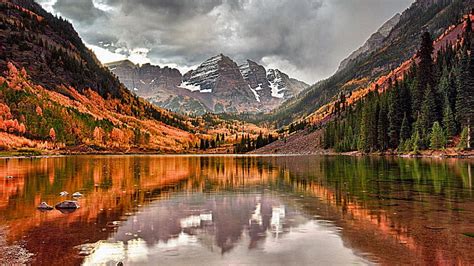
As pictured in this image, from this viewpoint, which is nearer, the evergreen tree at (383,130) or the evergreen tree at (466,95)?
the evergreen tree at (466,95)

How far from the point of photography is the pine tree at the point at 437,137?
122 meters

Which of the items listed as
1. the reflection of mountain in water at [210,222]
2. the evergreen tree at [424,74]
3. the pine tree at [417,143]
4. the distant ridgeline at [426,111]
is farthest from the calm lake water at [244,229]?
the evergreen tree at [424,74]

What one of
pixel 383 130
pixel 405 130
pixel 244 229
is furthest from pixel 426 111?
pixel 244 229

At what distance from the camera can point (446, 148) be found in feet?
399

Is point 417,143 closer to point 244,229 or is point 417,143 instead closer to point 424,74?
point 424,74

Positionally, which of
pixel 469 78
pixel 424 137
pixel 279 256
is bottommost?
pixel 279 256

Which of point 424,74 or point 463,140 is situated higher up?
point 424,74

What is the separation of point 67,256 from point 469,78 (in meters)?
134

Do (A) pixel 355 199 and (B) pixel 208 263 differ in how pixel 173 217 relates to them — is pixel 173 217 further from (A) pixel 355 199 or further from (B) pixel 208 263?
(A) pixel 355 199

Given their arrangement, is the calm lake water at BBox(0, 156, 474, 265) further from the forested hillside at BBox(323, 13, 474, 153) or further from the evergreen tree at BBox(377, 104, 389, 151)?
the evergreen tree at BBox(377, 104, 389, 151)

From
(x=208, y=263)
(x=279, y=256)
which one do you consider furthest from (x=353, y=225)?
(x=208, y=263)

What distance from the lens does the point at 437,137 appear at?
123 metres

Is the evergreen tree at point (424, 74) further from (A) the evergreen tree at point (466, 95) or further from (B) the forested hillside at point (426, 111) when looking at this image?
(A) the evergreen tree at point (466, 95)

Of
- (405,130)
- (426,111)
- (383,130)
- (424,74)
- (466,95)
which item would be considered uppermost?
(424,74)
